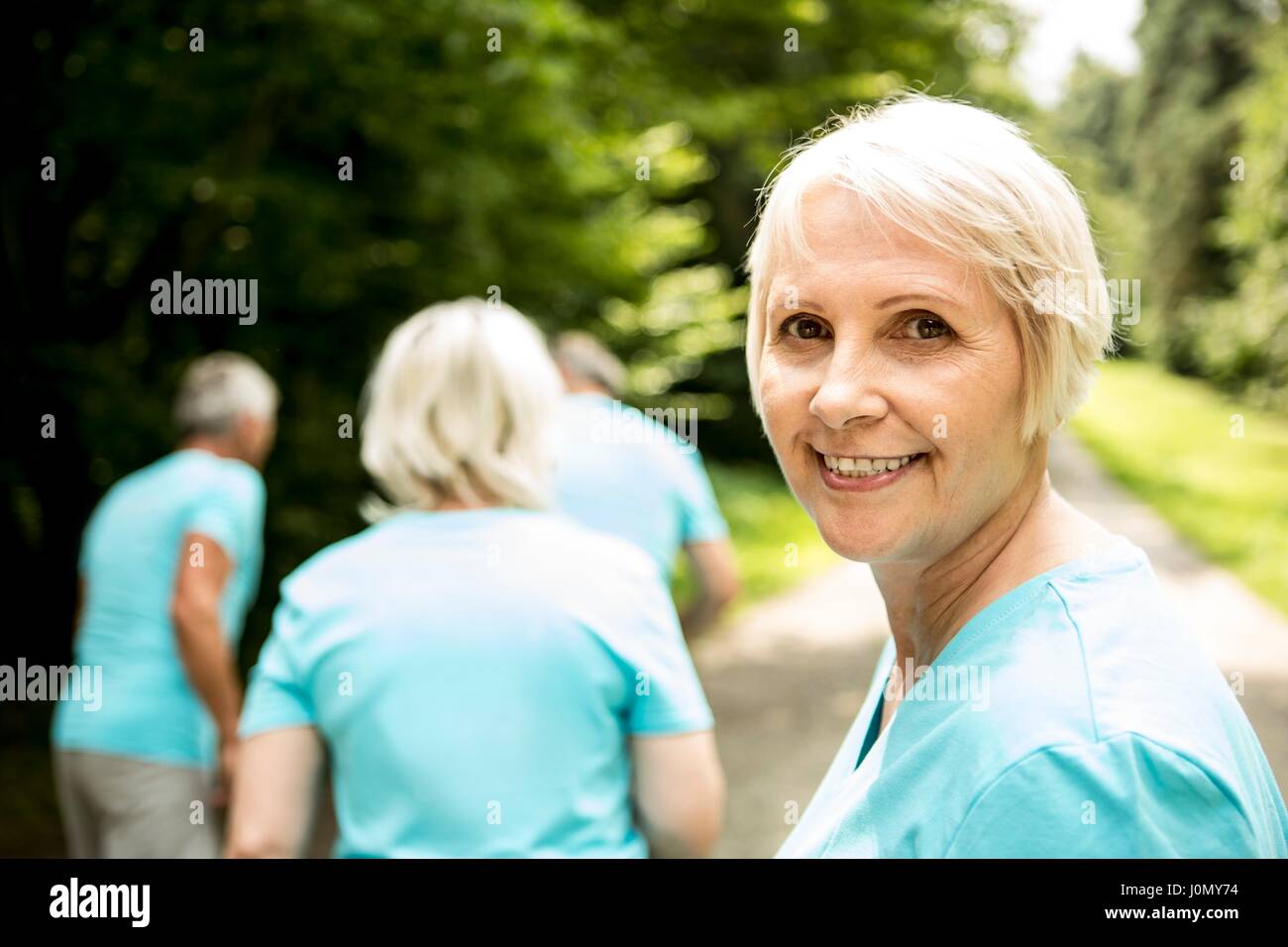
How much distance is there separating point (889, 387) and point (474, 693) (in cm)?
116

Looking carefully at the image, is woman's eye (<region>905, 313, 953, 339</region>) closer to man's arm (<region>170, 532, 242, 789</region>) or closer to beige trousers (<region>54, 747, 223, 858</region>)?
man's arm (<region>170, 532, 242, 789</region>)

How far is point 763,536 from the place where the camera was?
54.2 ft

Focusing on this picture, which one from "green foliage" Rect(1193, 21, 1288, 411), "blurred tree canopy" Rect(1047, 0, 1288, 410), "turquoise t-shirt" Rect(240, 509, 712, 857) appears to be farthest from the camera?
"green foliage" Rect(1193, 21, 1288, 411)

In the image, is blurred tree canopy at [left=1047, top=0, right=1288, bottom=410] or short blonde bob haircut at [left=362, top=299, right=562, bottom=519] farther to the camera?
blurred tree canopy at [left=1047, top=0, right=1288, bottom=410]

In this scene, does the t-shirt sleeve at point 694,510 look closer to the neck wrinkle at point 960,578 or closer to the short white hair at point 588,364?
the short white hair at point 588,364

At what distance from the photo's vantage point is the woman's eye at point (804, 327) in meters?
1.37

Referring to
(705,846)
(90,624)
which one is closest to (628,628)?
(705,846)

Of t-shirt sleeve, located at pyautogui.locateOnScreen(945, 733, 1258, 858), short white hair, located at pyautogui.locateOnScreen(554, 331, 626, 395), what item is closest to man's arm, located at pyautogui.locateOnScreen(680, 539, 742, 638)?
short white hair, located at pyautogui.locateOnScreen(554, 331, 626, 395)

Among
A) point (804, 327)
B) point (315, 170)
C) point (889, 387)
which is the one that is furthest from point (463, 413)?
point (315, 170)

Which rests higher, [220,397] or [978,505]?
[220,397]

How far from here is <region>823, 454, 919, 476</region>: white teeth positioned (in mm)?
1331

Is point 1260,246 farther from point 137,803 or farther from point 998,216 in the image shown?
point 998,216

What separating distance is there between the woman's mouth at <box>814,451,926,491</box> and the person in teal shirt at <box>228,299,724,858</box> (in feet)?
3.12
